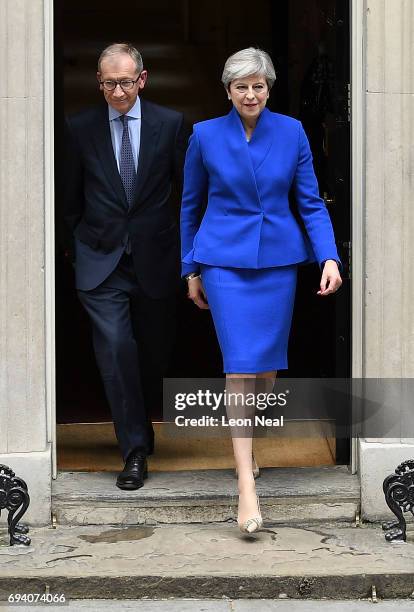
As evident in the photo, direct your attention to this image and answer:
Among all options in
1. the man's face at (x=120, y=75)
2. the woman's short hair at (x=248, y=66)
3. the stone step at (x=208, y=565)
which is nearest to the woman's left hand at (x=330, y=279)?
the woman's short hair at (x=248, y=66)

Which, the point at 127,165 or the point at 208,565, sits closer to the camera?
the point at 208,565

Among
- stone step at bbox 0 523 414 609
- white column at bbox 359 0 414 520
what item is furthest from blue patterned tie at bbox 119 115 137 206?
stone step at bbox 0 523 414 609

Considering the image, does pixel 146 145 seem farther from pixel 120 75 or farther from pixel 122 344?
pixel 122 344

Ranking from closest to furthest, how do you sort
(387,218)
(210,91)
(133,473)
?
(387,218)
(133,473)
(210,91)

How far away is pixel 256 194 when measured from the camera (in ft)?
19.1

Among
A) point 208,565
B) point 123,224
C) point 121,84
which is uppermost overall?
point 121,84

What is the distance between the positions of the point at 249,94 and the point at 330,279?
2.76 ft

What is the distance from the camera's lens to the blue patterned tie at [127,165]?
6352 mm

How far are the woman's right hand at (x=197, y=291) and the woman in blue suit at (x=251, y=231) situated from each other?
7 centimetres

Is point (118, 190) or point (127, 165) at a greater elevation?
Answer: point (127, 165)

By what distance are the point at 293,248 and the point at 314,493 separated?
1.13 metres

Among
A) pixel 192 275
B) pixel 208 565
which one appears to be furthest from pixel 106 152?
pixel 208 565

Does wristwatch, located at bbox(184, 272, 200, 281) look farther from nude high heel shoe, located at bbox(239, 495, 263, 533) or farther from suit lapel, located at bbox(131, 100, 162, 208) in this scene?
nude high heel shoe, located at bbox(239, 495, 263, 533)

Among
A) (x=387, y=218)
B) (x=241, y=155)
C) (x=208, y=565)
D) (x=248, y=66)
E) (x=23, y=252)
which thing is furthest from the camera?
(x=387, y=218)
